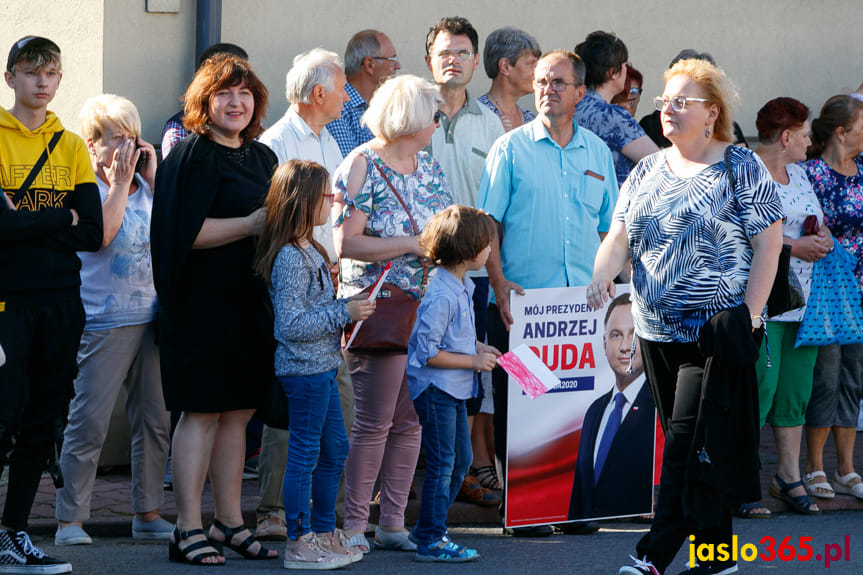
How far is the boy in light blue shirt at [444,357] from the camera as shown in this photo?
5441mm

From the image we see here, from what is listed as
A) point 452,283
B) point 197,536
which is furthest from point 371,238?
point 197,536

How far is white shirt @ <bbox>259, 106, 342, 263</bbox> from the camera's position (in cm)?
→ 612

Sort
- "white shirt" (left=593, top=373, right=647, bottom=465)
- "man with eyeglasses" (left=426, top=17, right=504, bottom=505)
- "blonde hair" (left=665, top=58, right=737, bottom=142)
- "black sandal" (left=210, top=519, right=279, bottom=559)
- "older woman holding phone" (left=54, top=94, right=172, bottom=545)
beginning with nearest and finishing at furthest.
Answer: "blonde hair" (left=665, top=58, right=737, bottom=142), "black sandal" (left=210, top=519, right=279, bottom=559), "older woman holding phone" (left=54, top=94, right=172, bottom=545), "white shirt" (left=593, top=373, right=647, bottom=465), "man with eyeglasses" (left=426, top=17, right=504, bottom=505)

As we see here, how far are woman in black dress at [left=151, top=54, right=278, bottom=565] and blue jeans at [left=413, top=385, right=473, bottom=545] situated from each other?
72 centimetres

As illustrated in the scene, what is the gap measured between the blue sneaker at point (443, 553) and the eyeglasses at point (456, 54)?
2.72 metres

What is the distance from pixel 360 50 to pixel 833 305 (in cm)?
313

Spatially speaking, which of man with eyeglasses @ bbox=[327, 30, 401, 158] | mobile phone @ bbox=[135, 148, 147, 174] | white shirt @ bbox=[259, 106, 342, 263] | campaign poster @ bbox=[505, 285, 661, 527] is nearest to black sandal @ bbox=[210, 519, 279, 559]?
campaign poster @ bbox=[505, 285, 661, 527]

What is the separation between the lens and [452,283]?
5.51 m

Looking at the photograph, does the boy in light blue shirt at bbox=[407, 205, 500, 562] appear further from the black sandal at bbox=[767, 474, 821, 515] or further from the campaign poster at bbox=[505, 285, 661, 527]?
the black sandal at bbox=[767, 474, 821, 515]

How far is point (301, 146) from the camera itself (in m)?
6.18

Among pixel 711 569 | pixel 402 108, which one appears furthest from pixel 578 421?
pixel 402 108

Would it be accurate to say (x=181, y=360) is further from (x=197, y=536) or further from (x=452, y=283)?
(x=452, y=283)

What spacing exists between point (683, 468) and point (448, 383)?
1.06 metres

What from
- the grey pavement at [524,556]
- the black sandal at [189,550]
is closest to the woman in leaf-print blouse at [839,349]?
the grey pavement at [524,556]
